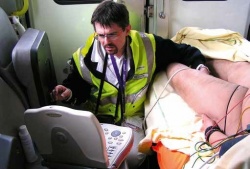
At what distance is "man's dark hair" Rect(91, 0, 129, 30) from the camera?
136cm

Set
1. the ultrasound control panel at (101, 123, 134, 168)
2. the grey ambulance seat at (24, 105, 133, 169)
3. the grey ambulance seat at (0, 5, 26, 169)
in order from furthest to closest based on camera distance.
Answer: the grey ambulance seat at (0, 5, 26, 169)
the ultrasound control panel at (101, 123, 134, 168)
the grey ambulance seat at (24, 105, 133, 169)

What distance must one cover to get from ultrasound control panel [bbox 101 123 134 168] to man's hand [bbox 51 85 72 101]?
0.32 m

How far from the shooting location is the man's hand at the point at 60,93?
4.63 ft

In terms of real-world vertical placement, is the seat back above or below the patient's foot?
above

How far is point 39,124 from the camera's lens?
1.00 meters

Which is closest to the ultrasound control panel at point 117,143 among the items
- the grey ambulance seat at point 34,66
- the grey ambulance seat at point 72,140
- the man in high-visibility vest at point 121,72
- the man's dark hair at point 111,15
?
the grey ambulance seat at point 72,140

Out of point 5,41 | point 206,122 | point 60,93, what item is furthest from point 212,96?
point 5,41

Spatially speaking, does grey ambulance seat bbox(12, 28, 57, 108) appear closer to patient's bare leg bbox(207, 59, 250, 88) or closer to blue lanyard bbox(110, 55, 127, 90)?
blue lanyard bbox(110, 55, 127, 90)

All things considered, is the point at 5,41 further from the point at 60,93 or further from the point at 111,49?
the point at 111,49

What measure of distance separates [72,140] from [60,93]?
481 millimetres

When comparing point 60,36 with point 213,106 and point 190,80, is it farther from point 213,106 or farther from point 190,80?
point 213,106

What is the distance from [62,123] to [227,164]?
54 centimetres

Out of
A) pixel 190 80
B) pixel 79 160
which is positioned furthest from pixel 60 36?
pixel 79 160

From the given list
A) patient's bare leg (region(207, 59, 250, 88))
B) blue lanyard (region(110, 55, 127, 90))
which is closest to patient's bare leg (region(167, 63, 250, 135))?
patient's bare leg (region(207, 59, 250, 88))
